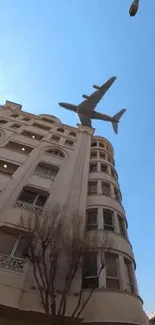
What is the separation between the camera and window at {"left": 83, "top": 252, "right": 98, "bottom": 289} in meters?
10.3

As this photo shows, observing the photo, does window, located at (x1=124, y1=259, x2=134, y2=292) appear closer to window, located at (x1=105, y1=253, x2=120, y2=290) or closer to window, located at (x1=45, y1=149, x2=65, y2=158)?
window, located at (x1=105, y1=253, x2=120, y2=290)

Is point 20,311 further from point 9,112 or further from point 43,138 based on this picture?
point 9,112

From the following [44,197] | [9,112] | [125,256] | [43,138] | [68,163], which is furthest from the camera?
[9,112]

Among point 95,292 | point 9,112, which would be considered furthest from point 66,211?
point 9,112

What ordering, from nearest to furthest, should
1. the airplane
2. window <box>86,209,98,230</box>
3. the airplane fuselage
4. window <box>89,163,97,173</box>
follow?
1. window <box>86,209,98,230</box>
2. window <box>89,163,97,173</box>
3. the airplane
4. the airplane fuselage

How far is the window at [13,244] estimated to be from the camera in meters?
10.6

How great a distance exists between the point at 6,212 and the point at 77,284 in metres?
4.88

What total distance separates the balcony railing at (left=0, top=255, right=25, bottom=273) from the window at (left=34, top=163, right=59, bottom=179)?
6.89 metres

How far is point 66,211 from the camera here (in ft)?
43.3

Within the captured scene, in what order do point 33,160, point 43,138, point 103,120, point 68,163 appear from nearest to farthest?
1. point 33,160
2. point 68,163
3. point 43,138
4. point 103,120

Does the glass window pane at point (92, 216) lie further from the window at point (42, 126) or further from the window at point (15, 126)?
the window at point (42, 126)

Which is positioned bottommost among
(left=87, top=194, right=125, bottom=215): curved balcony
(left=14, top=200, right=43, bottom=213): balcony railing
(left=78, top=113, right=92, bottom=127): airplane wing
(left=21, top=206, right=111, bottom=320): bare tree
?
(left=21, top=206, right=111, bottom=320): bare tree

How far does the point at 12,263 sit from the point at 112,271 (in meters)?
4.31

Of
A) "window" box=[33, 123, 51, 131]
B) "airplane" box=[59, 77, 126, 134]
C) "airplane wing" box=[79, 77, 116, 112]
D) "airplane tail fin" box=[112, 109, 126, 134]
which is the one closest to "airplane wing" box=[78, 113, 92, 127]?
"airplane" box=[59, 77, 126, 134]
